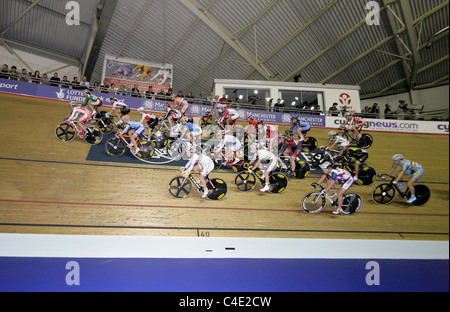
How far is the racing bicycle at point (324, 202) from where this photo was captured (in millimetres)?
5191

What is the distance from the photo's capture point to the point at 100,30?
13.8 meters

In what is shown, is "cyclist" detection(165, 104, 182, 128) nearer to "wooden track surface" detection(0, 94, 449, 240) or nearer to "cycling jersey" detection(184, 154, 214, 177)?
"wooden track surface" detection(0, 94, 449, 240)

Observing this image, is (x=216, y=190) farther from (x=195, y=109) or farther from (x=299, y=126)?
(x=195, y=109)

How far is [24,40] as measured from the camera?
14773 millimetres

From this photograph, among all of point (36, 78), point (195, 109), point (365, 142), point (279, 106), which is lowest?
point (365, 142)

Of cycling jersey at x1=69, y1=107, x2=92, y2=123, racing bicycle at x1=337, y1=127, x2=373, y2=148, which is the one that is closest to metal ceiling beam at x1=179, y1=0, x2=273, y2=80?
racing bicycle at x1=337, y1=127, x2=373, y2=148

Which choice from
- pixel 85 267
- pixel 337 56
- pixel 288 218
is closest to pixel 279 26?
pixel 337 56

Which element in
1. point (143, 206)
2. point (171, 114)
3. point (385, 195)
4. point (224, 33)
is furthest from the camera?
point (224, 33)

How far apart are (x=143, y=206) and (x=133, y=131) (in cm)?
225

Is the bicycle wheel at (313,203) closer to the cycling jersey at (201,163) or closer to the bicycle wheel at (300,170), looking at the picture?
the bicycle wheel at (300,170)

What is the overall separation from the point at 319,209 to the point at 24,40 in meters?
16.9

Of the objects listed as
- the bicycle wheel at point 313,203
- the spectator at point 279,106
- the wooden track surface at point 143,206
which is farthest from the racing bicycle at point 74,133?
the spectator at point 279,106

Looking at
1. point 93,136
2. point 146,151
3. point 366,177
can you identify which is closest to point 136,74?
point 93,136

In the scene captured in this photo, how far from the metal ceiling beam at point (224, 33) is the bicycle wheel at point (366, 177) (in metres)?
10.5
